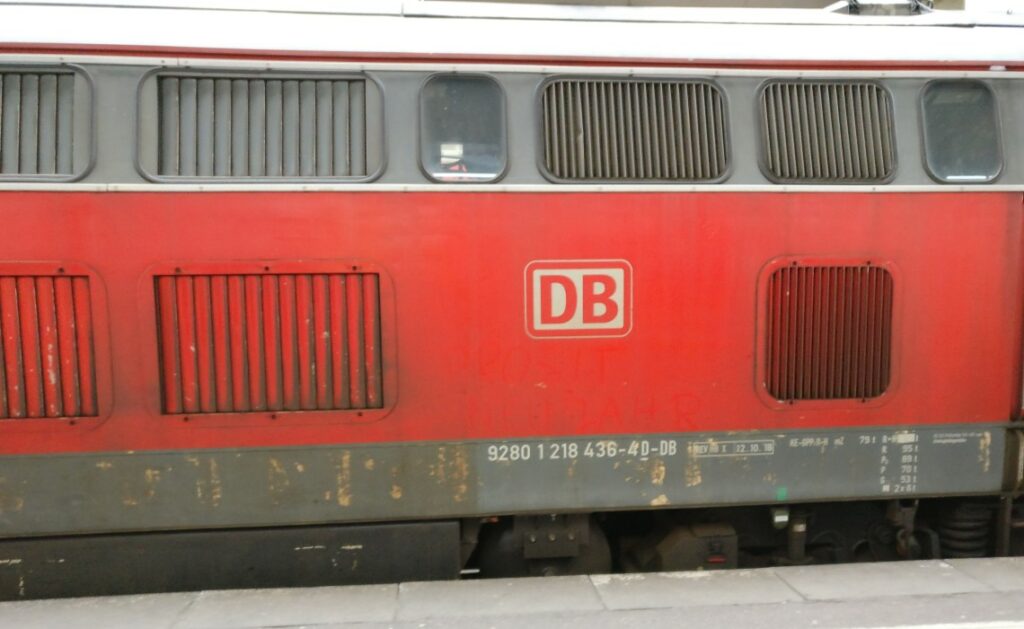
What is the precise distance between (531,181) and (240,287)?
1402 mm

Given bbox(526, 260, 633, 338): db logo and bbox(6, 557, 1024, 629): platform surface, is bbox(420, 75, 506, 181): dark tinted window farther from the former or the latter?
bbox(6, 557, 1024, 629): platform surface

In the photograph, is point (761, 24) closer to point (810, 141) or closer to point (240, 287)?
point (810, 141)

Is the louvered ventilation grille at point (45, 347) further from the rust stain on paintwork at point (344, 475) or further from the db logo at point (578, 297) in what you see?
the db logo at point (578, 297)

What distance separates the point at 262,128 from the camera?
Answer: 322 centimetres

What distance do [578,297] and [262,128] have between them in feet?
5.37

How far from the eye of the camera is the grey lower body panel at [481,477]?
3.17 m

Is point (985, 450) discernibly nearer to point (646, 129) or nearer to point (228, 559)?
point (646, 129)

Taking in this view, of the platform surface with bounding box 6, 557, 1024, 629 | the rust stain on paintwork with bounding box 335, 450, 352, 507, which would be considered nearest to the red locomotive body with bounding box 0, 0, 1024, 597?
the rust stain on paintwork with bounding box 335, 450, 352, 507

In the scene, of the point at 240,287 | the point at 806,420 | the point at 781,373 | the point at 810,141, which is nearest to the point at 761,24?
the point at 810,141

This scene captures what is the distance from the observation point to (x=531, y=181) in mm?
3283

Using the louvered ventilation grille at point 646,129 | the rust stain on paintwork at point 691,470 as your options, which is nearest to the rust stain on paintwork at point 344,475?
the rust stain on paintwork at point 691,470

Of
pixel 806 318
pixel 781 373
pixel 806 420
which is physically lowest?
pixel 806 420

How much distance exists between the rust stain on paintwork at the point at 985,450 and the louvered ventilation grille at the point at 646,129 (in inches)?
75.4

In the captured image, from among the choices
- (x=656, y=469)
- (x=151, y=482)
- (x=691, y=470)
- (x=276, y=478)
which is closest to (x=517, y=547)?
(x=656, y=469)
